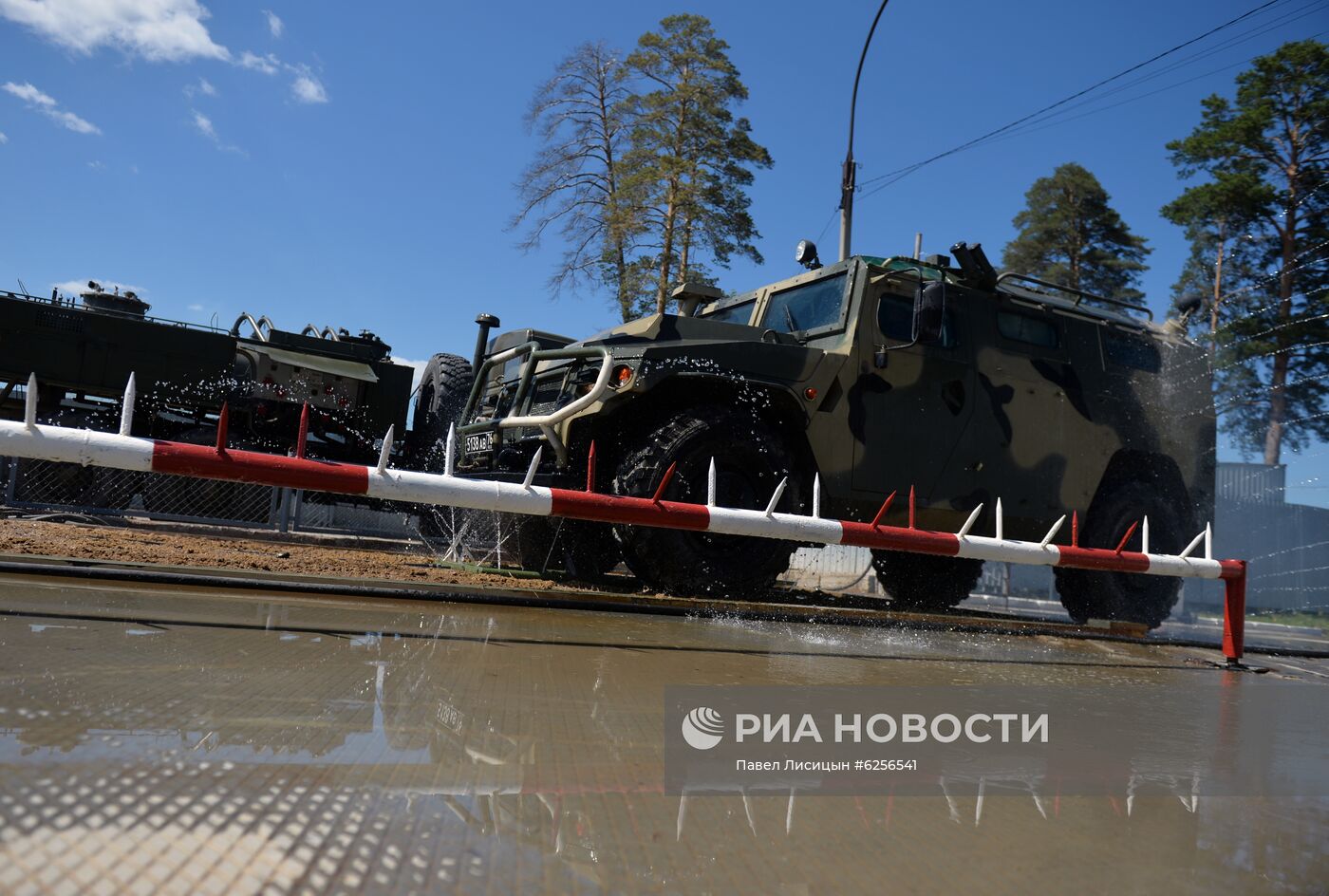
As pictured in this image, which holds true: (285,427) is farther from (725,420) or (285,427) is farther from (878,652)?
(878,652)

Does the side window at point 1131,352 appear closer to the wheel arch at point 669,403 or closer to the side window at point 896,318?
the side window at point 896,318

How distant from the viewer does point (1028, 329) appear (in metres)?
A: 6.58

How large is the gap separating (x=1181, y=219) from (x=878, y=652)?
22339mm

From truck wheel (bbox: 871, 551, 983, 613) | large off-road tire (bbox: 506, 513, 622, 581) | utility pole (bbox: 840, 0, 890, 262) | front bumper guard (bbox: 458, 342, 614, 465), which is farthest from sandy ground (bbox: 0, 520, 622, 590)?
utility pole (bbox: 840, 0, 890, 262)

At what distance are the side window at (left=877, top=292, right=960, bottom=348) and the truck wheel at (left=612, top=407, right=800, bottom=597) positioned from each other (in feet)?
3.49

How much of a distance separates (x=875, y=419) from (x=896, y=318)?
0.67 metres

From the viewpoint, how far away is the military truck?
5055 mm

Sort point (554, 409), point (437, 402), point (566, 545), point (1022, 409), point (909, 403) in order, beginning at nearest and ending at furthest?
point (554, 409) < point (909, 403) < point (566, 545) < point (1022, 409) < point (437, 402)

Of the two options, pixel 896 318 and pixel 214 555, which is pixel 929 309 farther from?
pixel 214 555

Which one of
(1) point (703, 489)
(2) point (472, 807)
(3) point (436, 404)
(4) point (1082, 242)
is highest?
(4) point (1082, 242)

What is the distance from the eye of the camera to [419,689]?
2238mm

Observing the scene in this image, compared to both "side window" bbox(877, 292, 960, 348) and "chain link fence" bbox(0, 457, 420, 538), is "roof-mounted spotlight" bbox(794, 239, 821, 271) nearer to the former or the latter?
"side window" bbox(877, 292, 960, 348)

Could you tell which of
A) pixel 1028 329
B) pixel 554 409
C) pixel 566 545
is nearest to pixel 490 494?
pixel 554 409

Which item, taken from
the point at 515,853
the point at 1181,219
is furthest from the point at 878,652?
the point at 1181,219
